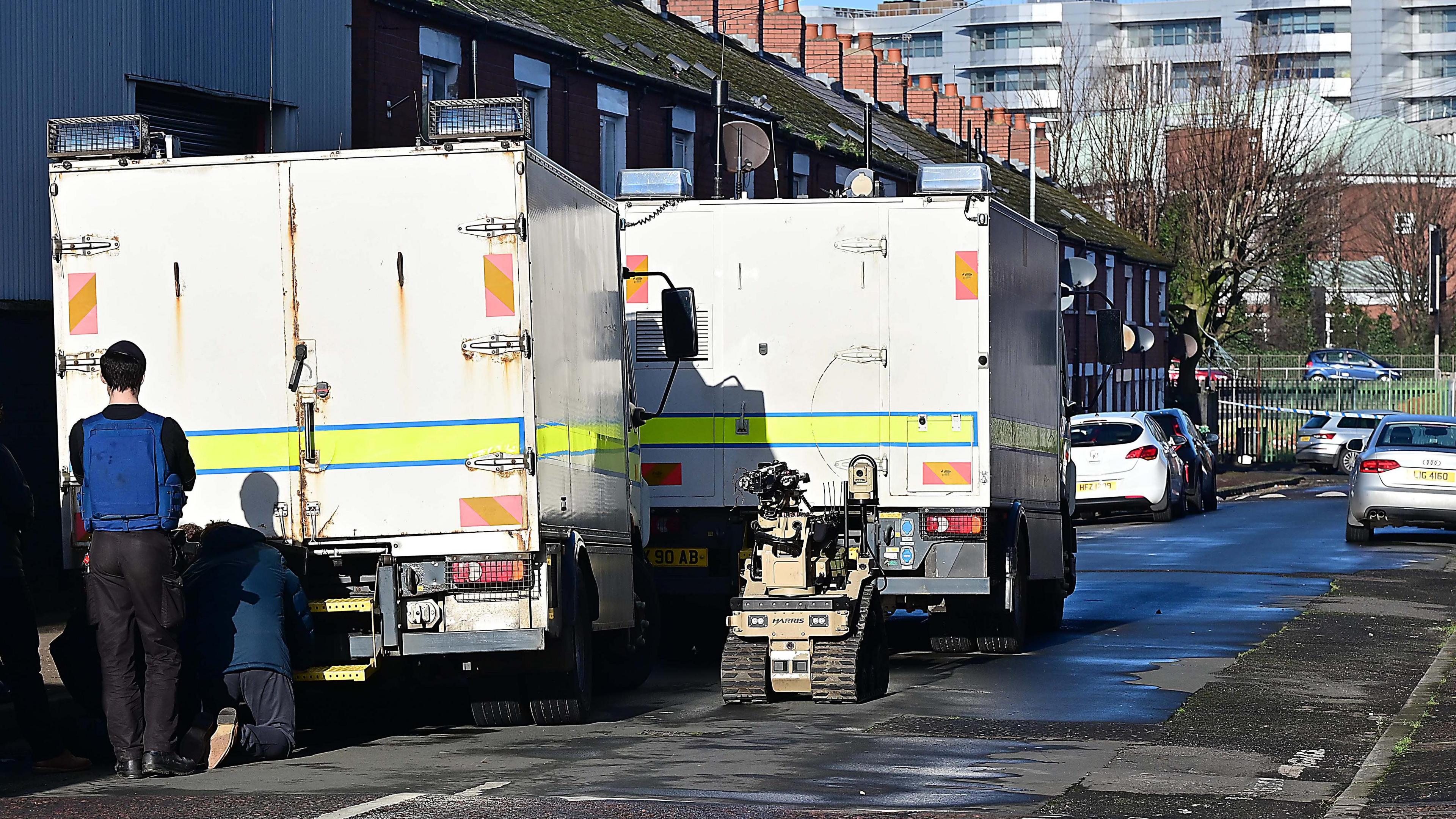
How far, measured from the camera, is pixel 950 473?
40.7 ft

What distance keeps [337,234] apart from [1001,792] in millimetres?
3968

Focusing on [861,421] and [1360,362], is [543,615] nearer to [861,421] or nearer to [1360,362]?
[861,421]

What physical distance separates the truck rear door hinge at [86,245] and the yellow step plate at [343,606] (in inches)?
75.7

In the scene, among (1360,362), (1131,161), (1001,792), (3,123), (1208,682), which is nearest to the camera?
(1001,792)

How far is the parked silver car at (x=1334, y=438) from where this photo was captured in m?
46.2

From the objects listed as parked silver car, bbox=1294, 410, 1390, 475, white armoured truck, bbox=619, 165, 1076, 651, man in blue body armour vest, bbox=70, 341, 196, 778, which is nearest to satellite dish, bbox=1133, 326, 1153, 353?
white armoured truck, bbox=619, 165, 1076, 651

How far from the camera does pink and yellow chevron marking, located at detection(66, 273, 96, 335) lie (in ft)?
30.4

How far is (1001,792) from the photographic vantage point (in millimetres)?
7922

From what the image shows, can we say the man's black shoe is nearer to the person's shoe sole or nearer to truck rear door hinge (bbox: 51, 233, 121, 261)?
the person's shoe sole

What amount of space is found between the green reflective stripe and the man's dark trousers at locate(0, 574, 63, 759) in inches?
240

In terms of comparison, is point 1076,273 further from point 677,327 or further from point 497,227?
point 497,227

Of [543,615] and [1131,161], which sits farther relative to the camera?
[1131,161]

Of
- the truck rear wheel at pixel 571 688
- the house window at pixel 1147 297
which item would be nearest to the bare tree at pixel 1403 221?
the house window at pixel 1147 297

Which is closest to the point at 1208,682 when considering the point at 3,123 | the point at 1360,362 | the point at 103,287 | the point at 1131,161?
the point at 103,287
